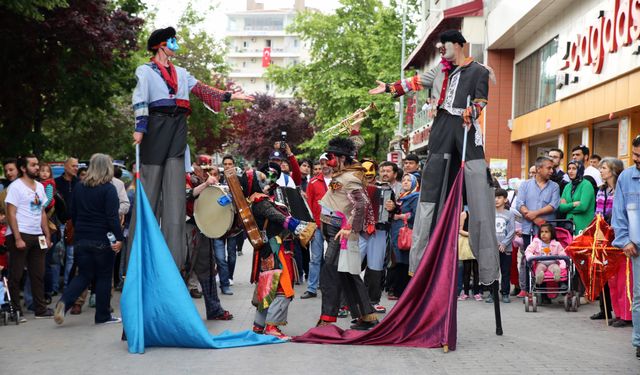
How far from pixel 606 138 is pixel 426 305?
45.0ft

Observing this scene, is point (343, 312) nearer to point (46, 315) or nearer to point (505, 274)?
point (505, 274)

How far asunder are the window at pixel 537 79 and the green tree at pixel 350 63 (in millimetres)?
21720

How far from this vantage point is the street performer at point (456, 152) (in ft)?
30.0

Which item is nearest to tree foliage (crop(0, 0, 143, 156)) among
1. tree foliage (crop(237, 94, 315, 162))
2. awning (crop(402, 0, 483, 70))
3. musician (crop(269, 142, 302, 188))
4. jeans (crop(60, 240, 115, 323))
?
musician (crop(269, 142, 302, 188))

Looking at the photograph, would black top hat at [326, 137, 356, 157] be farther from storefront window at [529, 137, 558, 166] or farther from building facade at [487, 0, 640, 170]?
storefront window at [529, 137, 558, 166]

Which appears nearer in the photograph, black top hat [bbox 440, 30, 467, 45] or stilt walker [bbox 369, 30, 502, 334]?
stilt walker [bbox 369, 30, 502, 334]

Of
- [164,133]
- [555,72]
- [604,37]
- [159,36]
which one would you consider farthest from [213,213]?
[555,72]

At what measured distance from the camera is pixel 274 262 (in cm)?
933

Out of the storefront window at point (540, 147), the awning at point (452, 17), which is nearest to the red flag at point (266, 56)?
the awning at point (452, 17)

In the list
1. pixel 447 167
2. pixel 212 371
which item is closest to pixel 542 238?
pixel 447 167

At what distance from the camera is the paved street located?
7652 millimetres

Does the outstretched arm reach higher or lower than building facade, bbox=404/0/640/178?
lower

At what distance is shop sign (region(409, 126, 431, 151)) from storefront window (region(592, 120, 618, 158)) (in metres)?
20.1

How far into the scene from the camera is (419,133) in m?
45.4
